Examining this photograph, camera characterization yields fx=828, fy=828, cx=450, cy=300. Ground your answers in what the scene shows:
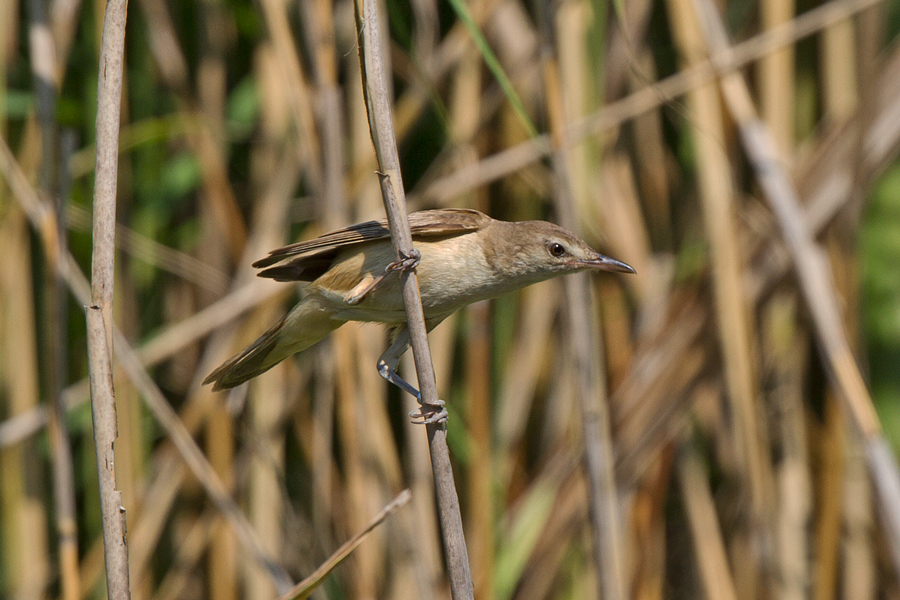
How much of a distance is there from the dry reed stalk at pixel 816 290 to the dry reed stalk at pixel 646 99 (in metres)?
0.07

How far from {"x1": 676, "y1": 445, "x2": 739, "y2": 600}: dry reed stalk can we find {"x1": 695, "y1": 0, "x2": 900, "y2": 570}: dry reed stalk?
474 mm

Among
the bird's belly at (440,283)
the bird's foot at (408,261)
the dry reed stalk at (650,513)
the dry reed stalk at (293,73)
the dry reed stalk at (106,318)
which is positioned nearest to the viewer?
the dry reed stalk at (106,318)

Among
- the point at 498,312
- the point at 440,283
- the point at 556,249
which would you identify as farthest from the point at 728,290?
the point at 440,283

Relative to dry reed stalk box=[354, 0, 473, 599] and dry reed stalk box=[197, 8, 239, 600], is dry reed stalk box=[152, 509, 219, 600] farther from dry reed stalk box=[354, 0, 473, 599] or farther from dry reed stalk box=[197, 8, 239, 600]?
dry reed stalk box=[354, 0, 473, 599]

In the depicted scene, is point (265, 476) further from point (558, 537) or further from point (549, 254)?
point (549, 254)

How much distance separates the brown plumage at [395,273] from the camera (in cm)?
185

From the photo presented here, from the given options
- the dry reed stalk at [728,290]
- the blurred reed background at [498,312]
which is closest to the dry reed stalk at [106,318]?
the blurred reed background at [498,312]

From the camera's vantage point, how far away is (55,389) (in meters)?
1.81

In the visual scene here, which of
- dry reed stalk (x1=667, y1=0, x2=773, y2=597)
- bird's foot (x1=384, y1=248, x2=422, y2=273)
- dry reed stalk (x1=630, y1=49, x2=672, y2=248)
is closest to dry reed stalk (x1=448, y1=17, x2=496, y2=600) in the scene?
dry reed stalk (x1=630, y1=49, x2=672, y2=248)

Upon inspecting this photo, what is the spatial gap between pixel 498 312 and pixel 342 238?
90cm

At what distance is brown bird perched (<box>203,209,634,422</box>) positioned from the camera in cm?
185

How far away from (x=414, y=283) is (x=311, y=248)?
511mm

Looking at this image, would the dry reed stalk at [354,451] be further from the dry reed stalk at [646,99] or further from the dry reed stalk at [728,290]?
the dry reed stalk at [728,290]

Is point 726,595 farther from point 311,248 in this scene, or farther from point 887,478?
point 311,248
